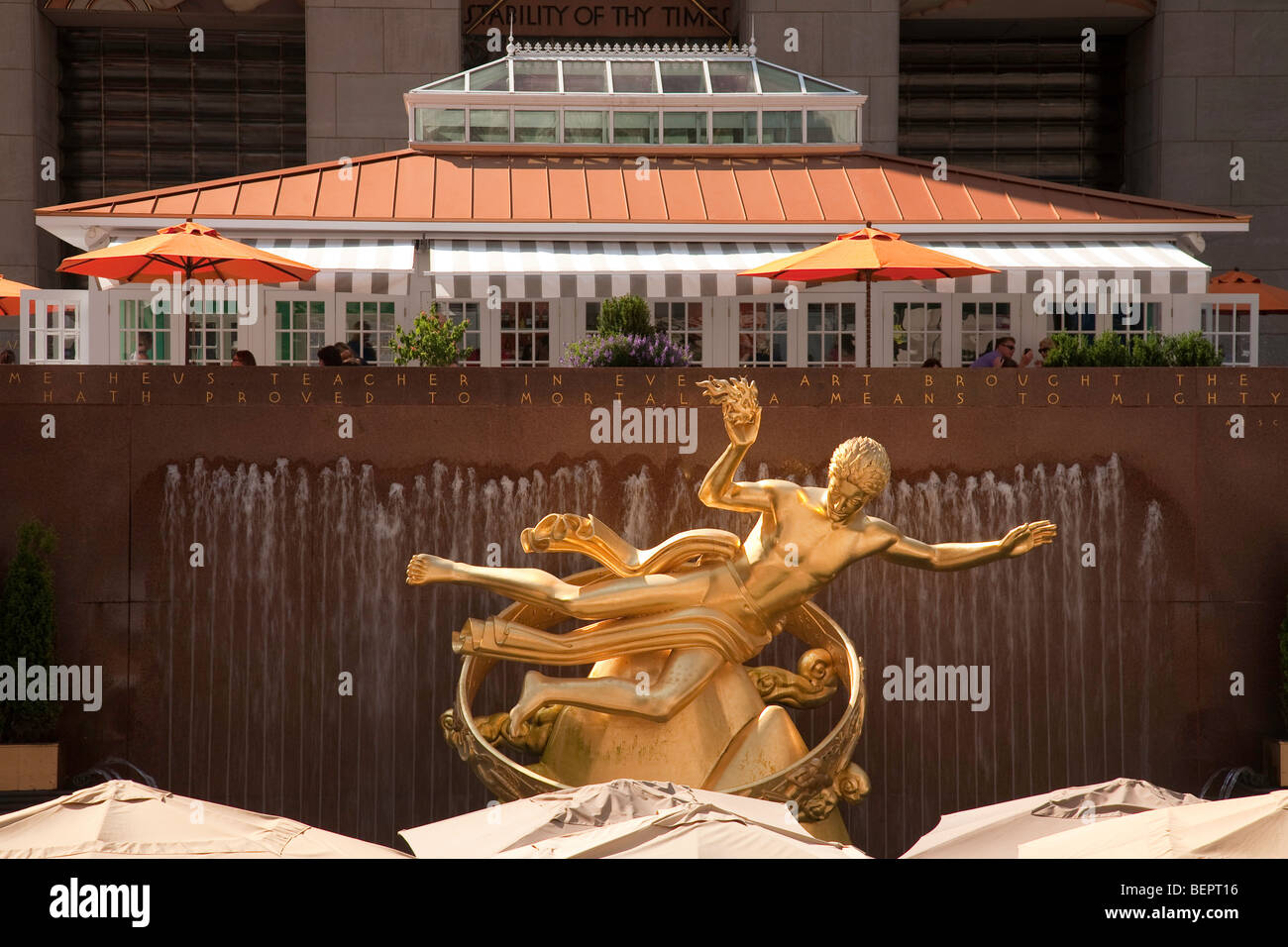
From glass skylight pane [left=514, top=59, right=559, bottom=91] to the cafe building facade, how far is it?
45.8 inches

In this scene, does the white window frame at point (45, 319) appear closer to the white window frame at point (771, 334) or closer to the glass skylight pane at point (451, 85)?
the glass skylight pane at point (451, 85)

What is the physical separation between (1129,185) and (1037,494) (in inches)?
715

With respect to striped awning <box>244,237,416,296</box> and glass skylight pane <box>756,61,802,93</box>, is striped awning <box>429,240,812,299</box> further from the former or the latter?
glass skylight pane <box>756,61,802,93</box>

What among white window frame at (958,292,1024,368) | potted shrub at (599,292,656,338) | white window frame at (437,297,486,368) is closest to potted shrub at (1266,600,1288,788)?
white window frame at (958,292,1024,368)

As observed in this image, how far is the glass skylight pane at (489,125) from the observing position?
20.5 meters

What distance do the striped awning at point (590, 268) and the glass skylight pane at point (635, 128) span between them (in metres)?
2.96

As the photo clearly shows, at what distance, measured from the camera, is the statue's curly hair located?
1138 cm

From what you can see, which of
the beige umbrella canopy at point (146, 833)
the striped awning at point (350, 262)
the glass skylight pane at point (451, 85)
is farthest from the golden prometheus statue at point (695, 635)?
the glass skylight pane at point (451, 85)

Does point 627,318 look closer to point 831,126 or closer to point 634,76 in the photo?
point 831,126

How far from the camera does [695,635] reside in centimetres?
1177

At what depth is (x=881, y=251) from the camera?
Answer: 51.3ft

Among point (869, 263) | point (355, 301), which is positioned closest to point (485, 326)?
point (355, 301)

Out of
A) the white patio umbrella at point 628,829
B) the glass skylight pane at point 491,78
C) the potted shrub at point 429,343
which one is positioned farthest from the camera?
the glass skylight pane at point 491,78
